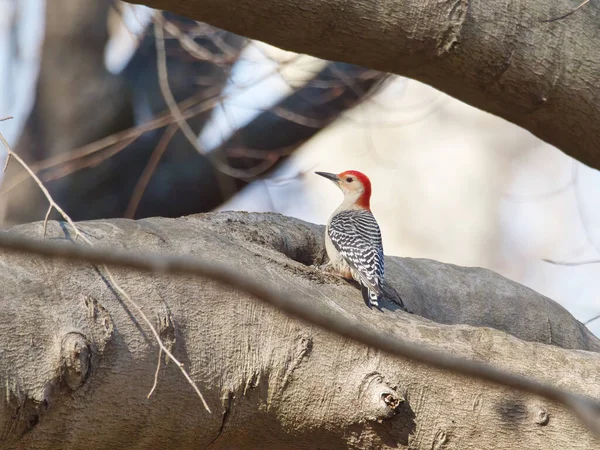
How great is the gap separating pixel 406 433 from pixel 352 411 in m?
0.19

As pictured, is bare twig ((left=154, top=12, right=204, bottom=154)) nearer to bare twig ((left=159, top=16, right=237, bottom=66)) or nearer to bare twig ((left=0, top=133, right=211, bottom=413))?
bare twig ((left=159, top=16, right=237, bottom=66))

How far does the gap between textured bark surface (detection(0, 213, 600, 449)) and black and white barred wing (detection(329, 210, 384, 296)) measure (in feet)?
1.90

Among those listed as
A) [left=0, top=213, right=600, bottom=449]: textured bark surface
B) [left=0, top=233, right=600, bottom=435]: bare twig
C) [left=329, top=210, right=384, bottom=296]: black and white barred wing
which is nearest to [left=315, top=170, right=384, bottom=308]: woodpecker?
[left=329, top=210, right=384, bottom=296]: black and white barred wing

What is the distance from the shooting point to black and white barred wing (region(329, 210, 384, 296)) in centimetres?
395

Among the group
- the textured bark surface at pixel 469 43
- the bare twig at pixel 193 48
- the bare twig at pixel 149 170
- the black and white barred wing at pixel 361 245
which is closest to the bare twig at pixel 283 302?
the textured bark surface at pixel 469 43

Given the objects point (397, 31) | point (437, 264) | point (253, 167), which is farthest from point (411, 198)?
point (397, 31)

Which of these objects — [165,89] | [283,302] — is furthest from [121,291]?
[165,89]

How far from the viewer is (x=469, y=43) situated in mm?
3250

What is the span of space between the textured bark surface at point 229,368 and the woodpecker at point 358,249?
491 mm

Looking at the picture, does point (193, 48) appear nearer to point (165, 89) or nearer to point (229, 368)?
point (165, 89)

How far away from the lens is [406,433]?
2717 millimetres

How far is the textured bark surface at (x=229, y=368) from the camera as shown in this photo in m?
2.23

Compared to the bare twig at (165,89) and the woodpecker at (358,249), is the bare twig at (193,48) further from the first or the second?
the woodpecker at (358,249)

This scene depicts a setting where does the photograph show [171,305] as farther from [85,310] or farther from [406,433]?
[406,433]
